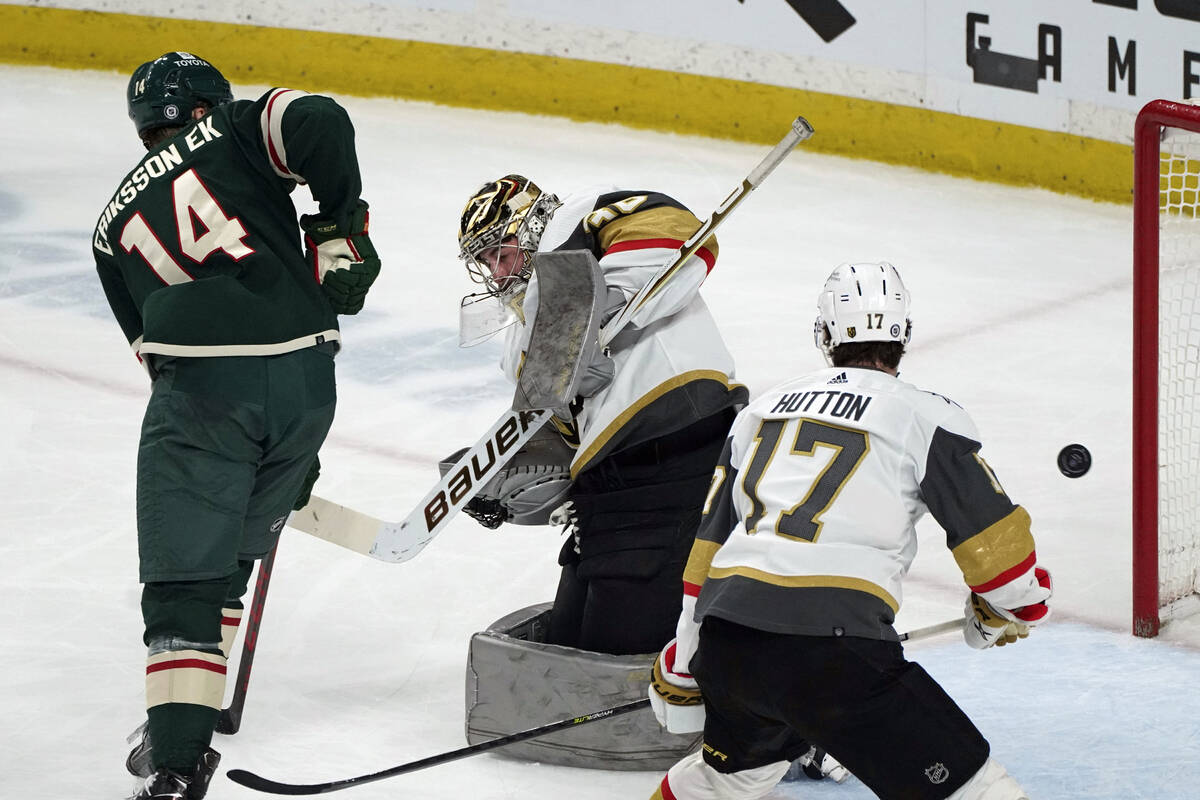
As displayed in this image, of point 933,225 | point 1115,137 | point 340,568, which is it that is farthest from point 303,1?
point 340,568

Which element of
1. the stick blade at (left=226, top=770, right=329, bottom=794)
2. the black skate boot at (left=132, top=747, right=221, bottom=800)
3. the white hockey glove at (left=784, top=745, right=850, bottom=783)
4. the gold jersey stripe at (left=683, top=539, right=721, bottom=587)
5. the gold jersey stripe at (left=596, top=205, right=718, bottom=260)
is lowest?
the white hockey glove at (left=784, top=745, right=850, bottom=783)

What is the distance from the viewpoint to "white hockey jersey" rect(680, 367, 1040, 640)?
1780 millimetres

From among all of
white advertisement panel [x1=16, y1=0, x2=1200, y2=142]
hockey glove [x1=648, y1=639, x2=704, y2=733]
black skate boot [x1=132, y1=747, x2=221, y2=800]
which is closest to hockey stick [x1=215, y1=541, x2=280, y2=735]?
black skate boot [x1=132, y1=747, x2=221, y2=800]

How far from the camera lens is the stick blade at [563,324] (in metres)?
2.35

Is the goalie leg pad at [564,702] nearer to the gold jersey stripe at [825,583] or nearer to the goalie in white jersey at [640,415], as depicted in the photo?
the goalie in white jersey at [640,415]

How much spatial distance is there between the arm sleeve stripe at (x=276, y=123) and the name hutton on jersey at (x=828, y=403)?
2.75 feet

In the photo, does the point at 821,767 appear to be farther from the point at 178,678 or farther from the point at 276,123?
the point at 276,123

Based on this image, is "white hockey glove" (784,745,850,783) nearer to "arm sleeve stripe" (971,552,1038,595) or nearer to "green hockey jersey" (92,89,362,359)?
"arm sleeve stripe" (971,552,1038,595)

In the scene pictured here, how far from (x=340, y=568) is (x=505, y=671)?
0.84m

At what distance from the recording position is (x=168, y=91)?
92.2 inches

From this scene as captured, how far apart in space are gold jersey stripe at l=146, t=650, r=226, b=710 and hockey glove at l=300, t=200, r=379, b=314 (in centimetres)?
58

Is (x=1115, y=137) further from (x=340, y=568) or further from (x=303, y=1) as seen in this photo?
(x=340, y=568)

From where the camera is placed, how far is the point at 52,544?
3137 mm

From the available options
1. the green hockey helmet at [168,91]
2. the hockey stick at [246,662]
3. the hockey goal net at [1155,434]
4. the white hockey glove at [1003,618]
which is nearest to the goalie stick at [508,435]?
the hockey stick at [246,662]
